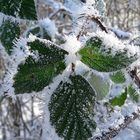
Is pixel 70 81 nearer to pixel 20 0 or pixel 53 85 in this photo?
pixel 53 85

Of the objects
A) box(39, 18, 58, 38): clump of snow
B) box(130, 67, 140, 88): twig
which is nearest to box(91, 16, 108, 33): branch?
box(130, 67, 140, 88): twig

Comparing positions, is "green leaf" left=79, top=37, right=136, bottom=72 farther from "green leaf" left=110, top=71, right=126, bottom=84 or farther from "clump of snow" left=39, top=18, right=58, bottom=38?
"clump of snow" left=39, top=18, right=58, bottom=38

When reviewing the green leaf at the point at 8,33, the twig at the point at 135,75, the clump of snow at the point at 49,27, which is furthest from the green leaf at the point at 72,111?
the clump of snow at the point at 49,27

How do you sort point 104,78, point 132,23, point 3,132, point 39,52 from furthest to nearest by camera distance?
point 132,23 → point 3,132 → point 104,78 → point 39,52

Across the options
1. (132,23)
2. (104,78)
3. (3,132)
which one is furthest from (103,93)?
(132,23)

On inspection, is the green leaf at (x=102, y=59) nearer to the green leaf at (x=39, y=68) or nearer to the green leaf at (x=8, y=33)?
the green leaf at (x=39, y=68)

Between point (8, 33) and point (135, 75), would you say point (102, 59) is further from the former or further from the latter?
point (8, 33)

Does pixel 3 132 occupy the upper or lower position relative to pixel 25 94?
lower
